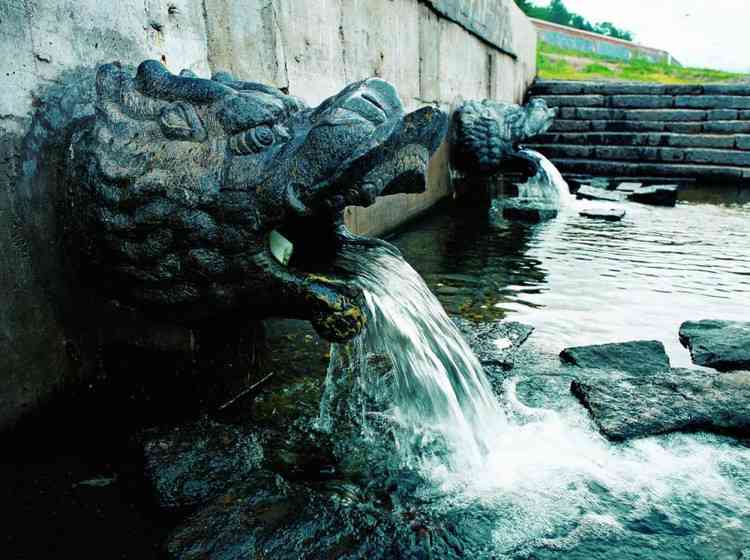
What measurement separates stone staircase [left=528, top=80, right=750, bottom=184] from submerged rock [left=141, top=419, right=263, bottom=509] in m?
9.83

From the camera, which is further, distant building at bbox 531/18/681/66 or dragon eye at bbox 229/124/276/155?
distant building at bbox 531/18/681/66

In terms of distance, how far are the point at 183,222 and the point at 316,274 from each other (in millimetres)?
438

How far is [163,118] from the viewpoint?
1.83m

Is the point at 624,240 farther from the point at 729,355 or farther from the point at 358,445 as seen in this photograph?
the point at 358,445

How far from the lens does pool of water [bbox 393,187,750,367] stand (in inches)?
145

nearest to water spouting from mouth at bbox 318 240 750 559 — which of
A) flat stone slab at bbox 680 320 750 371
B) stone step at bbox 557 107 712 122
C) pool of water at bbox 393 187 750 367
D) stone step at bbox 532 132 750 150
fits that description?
flat stone slab at bbox 680 320 750 371

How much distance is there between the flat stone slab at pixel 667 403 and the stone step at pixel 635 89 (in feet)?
36.3

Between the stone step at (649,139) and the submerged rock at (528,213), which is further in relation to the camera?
the stone step at (649,139)

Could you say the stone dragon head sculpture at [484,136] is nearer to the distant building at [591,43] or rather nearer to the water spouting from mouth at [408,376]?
the water spouting from mouth at [408,376]

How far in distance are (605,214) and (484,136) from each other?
6.57 ft

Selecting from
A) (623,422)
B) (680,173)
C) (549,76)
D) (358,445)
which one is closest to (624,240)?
(623,422)

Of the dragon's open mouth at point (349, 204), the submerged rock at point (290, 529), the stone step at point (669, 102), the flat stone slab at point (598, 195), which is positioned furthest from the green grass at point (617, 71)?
the submerged rock at point (290, 529)

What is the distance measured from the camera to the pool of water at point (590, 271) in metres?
3.67

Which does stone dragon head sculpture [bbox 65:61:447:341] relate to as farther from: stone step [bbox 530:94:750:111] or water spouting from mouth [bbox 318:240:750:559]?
stone step [bbox 530:94:750:111]
